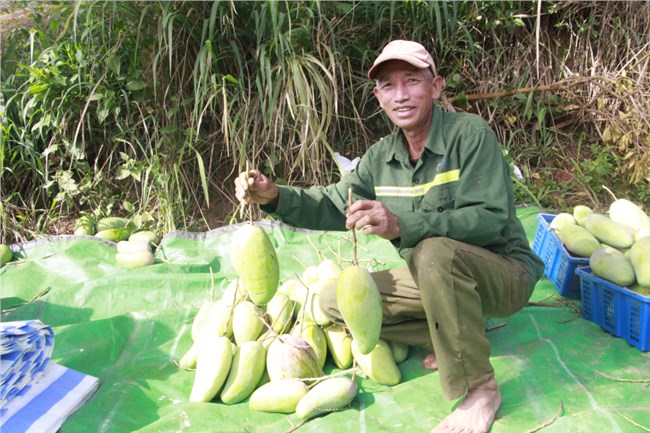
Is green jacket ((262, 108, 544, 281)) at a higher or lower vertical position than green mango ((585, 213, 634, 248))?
higher

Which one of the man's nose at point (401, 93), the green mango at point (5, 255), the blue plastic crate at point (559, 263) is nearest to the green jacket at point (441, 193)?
the man's nose at point (401, 93)

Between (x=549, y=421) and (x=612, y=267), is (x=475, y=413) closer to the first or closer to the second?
(x=549, y=421)

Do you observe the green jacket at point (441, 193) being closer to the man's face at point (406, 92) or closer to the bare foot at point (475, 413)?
the man's face at point (406, 92)

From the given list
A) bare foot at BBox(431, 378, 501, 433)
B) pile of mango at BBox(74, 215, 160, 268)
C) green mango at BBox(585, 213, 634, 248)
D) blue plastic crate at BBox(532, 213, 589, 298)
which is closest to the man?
bare foot at BBox(431, 378, 501, 433)

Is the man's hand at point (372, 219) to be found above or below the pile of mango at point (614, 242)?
above

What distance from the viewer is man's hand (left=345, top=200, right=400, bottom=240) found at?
1426mm

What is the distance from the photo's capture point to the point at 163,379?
192 cm

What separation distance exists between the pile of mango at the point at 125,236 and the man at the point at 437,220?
1.34m

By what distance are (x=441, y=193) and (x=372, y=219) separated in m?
0.45

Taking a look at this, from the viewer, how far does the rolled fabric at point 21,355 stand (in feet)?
5.33

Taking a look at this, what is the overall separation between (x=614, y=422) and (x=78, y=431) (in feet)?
5.24

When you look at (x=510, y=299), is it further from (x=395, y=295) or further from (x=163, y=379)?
(x=163, y=379)

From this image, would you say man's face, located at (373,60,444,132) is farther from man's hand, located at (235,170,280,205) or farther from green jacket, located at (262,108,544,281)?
man's hand, located at (235,170,280,205)

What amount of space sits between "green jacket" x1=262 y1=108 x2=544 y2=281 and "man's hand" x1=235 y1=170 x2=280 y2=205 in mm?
51
